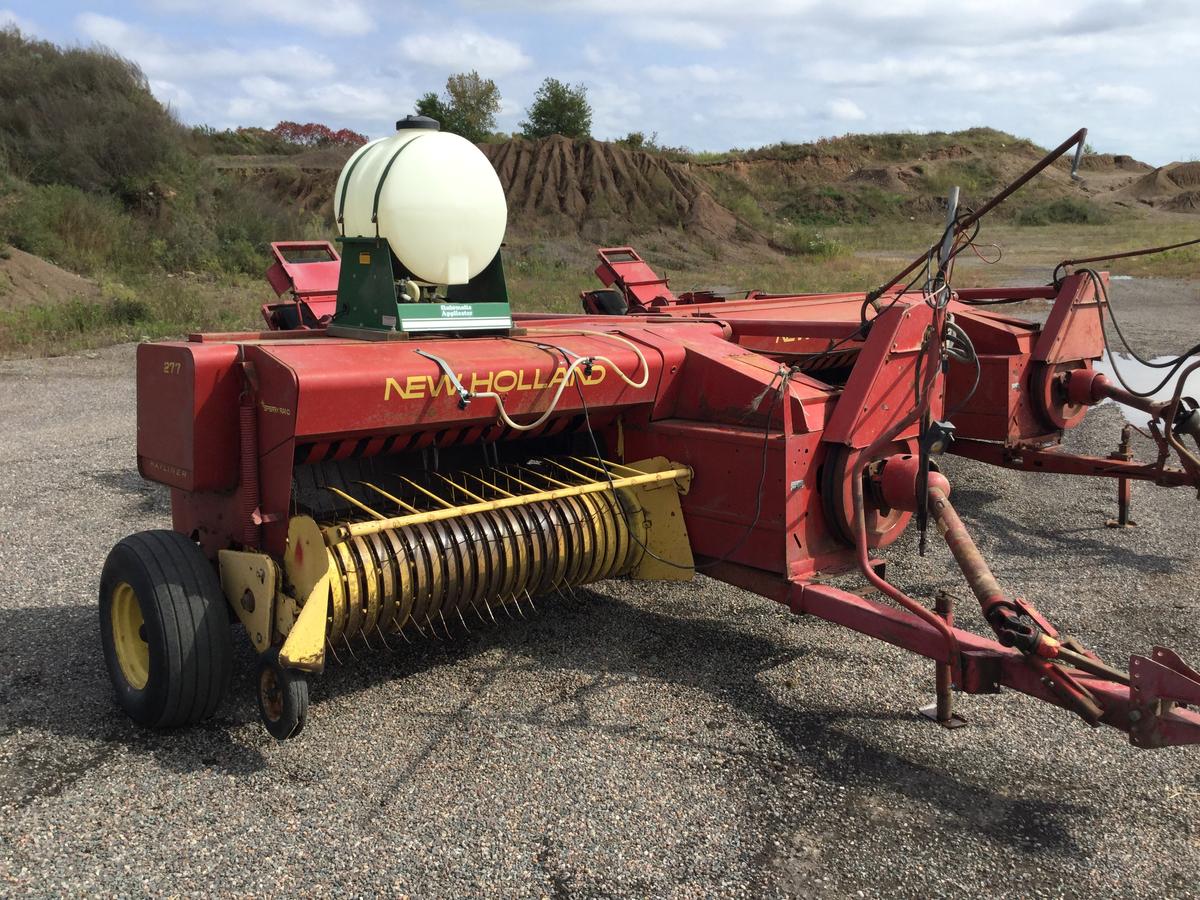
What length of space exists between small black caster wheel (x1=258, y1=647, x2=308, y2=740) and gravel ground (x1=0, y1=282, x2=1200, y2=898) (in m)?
0.15

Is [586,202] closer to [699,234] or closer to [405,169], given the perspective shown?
[699,234]

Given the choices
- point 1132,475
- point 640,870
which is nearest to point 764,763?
point 640,870

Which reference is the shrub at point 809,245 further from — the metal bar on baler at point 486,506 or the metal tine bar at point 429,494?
the metal tine bar at point 429,494

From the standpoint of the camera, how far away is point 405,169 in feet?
12.4

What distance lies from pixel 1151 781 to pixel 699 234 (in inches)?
1062

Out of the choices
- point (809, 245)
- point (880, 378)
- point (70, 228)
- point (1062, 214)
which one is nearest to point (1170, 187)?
point (1062, 214)

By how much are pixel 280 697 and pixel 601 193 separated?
2772 cm

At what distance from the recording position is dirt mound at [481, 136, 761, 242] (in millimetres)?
28828

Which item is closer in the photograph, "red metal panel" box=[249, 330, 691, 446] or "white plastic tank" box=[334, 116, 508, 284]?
"red metal panel" box=[249, 330, 691, 446]

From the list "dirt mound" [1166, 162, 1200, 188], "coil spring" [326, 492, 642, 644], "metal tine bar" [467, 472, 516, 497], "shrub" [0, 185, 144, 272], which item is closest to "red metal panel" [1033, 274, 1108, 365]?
"coil spring" [326, 492, 642, 644]

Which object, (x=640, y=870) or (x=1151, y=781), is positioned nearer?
(x=640, y=870)

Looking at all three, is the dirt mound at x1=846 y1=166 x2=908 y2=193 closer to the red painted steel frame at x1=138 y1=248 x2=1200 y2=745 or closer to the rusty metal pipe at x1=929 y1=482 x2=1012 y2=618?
the red painted steel frame at x1=138 y1=248 x2=1200 y2=745

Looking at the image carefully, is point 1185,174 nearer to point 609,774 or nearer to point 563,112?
point 563,112

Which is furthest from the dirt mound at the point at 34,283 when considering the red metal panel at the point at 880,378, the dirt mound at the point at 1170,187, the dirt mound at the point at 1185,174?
the dirt mound at the point at 1185,174
